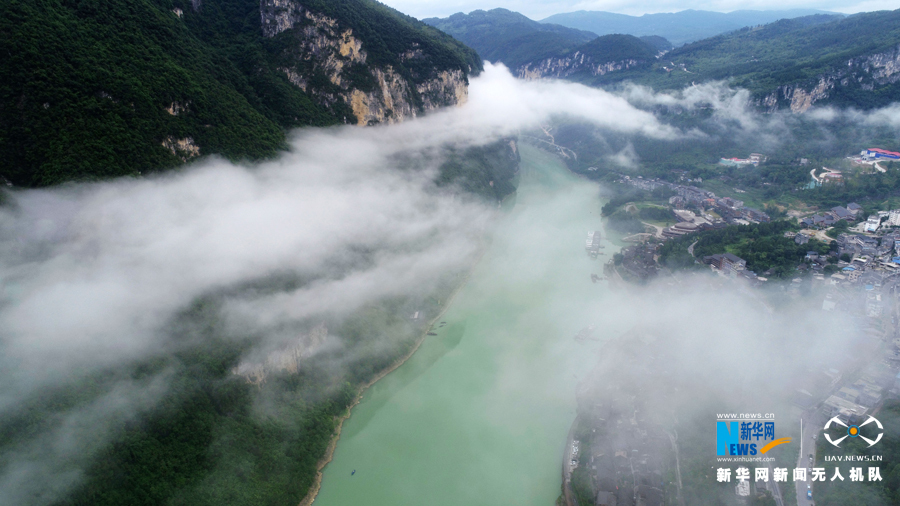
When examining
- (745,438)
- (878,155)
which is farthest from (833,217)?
(745,438)

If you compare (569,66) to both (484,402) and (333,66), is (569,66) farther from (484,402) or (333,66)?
(484,402)

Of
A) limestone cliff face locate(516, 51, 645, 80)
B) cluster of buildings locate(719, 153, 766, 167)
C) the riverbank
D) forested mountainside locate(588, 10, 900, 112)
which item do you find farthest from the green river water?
limestone cliff face locate(516, 51, 645, 80)

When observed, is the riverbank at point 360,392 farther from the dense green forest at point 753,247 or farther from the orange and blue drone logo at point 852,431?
the orange and blue drone logo at point 852,431

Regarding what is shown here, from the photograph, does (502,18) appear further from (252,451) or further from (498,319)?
(252,451)

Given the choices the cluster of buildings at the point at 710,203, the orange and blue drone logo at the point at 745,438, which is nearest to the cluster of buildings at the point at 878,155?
the cluster of buildings at the point at 710,203

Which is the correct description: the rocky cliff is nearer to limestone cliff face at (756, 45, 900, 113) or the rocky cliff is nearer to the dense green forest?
limestone cliff face at (756, 45, 900, 113)

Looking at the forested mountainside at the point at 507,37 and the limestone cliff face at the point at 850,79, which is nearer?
the limestone cliff face at the point at 850,79
